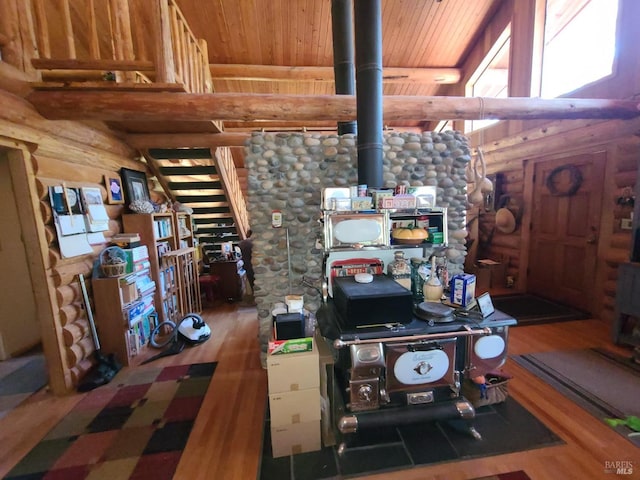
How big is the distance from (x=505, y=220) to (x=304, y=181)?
151 inches

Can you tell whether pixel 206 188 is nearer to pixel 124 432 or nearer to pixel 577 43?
pixel 124 432

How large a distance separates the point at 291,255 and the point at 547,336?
9.98 ft

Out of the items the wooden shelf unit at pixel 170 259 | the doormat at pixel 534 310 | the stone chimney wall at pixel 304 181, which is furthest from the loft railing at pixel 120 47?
the doormat at pixel 534 310

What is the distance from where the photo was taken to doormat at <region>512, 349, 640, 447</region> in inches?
77.1

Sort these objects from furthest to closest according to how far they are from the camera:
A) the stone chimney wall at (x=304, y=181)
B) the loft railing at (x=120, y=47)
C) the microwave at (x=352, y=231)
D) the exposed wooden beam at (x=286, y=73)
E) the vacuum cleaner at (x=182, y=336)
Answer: the exposed wooden beam at (x=286, y=73)
the vacuum cleaner at (x=182, y=336)
the stone chimney wall at (x=304, y=181)
the loft railing at (x=120, y=47)
the microwave at (x=352, y=231)

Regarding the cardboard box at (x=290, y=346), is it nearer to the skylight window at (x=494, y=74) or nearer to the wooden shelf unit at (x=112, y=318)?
the wooden shelf unit at (x=112, y=318)

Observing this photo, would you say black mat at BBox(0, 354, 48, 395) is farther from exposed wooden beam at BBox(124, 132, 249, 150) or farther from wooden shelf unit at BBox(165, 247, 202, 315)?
exposed wooden beam at BBox(124, 132, 249, 150)

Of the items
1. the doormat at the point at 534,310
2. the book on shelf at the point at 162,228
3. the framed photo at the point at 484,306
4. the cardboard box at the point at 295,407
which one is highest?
the book on shelf at the point at 162,228

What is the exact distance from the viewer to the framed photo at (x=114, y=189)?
9.77 feet

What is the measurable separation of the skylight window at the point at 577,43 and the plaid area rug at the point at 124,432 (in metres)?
5.65

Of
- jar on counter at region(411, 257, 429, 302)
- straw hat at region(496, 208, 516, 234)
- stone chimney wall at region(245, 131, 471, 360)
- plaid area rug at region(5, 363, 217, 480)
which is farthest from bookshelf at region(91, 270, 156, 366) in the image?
straw hat at region(496, 208, 516, 234)

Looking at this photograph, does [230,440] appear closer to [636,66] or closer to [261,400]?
[261,400]

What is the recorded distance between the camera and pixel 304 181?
103 inches

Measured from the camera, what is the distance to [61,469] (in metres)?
1.62
